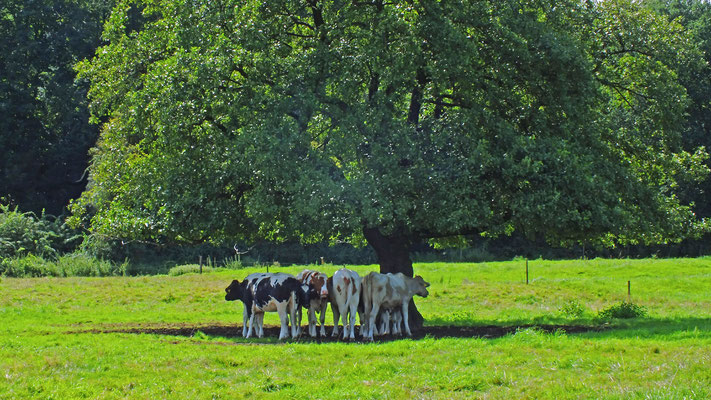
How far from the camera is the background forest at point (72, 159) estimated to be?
56469 mm

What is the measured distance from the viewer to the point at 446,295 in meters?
35.1

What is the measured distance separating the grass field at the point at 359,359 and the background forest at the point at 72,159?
26656 mm

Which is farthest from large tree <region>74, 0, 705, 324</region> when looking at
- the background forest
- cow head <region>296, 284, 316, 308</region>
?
the background forest

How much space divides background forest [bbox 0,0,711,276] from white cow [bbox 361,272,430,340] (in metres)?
31.8

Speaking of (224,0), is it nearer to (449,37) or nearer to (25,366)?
(449,37)

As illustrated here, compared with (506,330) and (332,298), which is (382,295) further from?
(506,330)

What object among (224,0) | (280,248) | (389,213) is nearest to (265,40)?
(224,0)

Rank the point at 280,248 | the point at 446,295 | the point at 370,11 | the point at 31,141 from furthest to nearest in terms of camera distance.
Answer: the point at 31,141 < the point at 280,248 < the point at 446,295 < the point at 370,11

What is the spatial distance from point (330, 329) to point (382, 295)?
3138 millimetres

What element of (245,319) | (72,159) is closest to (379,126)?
(245,319)

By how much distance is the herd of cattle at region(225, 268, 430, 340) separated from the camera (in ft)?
71.3

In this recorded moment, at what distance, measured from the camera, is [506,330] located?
21.7 m

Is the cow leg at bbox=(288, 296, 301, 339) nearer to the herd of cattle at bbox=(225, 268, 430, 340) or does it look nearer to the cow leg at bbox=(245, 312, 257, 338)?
the herd of cattle at bbox=(225, 268, 430, 340)

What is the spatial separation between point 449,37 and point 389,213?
4.81m
